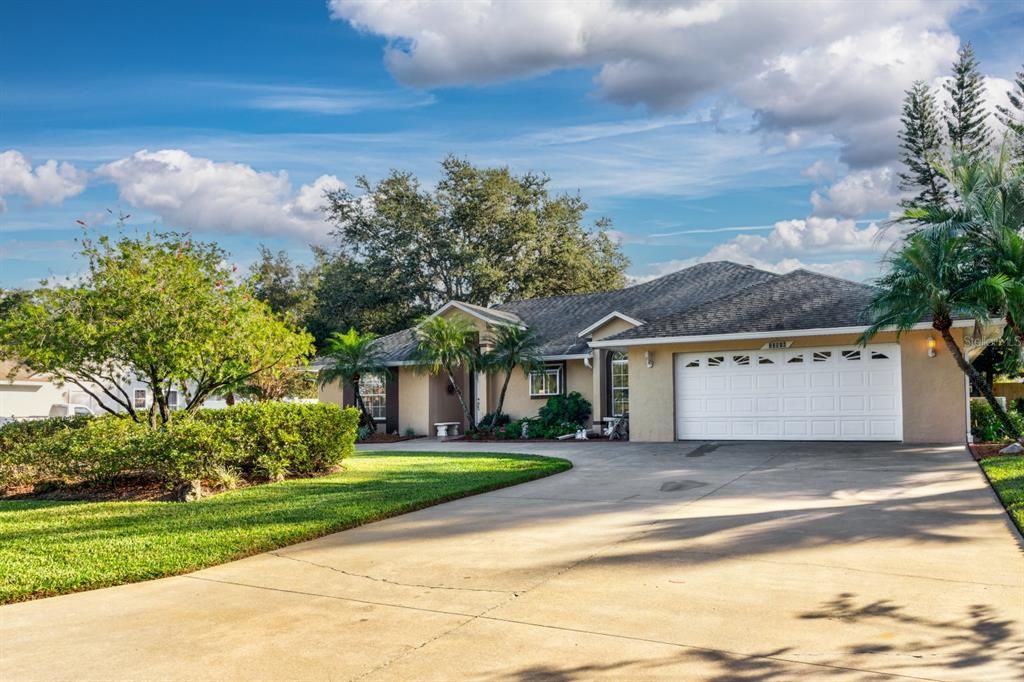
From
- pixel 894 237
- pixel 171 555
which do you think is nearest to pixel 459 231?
pixel 894 237

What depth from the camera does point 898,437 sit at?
16734 mm

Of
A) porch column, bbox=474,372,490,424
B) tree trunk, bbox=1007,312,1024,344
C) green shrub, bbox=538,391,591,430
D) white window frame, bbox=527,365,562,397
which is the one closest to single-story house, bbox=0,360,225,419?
porch column, bbox=474,372,490,424

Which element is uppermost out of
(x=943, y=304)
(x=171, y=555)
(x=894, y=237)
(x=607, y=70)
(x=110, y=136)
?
(x=607, y=70)

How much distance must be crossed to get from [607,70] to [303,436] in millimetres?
11504

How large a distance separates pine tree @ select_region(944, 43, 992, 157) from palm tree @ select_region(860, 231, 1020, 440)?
2254 cm

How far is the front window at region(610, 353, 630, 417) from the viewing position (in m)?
21.9

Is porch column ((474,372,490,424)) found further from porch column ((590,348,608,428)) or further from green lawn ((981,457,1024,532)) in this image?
green lawn ((981,457,1024,532))

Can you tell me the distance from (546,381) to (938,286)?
1203 centimetres

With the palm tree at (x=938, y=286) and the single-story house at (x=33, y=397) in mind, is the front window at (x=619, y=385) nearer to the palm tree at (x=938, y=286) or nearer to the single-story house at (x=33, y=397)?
the palm tree at (x=938, y=286)

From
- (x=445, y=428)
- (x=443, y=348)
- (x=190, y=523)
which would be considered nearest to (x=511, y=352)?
(x=443, y=348)

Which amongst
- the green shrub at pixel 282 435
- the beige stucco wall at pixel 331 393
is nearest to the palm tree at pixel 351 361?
the beige stucco wall at pixel 331 393

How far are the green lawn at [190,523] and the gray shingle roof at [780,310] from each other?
630 centimetres

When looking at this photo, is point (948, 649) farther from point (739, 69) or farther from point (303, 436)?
point (739, 69)

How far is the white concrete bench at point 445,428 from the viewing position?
24.3 m
